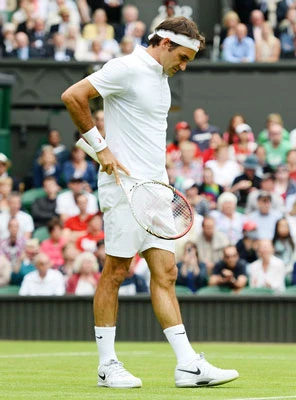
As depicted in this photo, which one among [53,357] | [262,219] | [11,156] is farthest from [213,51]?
[53,357]

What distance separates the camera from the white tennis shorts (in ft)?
26.0

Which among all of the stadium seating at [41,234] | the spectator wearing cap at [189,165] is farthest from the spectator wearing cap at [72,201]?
the spectator wearing cap at [189,165]

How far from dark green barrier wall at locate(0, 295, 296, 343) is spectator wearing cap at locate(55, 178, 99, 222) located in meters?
2.00

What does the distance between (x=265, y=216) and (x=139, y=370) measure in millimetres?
6975

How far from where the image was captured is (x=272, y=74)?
2031 centimetres

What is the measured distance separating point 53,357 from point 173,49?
4.15 metres

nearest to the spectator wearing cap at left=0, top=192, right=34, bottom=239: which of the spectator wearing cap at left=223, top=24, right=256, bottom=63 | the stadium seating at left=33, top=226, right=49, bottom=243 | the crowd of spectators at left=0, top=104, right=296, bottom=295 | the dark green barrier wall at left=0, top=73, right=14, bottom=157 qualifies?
the crowd of spectators at left=0, top=104, right=296, bottom=295

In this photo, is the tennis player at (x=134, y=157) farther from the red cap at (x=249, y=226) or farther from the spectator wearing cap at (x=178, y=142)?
the spectator wearing cap at (x=178, y=142)

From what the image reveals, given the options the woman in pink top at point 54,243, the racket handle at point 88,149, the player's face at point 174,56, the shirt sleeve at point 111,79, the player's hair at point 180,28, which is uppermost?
the player's hair at point 180,28

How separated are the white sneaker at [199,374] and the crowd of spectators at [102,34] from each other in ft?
40.1

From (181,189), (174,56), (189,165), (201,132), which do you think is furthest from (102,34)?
(174,56)

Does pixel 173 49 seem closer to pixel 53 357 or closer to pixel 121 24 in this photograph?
pixel 53 357

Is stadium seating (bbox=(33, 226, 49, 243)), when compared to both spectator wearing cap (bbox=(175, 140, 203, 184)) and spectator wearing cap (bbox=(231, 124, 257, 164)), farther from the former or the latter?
spectator wearing cap (bbox=(231, 124, 257, 164))

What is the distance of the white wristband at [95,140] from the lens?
7816 mm
